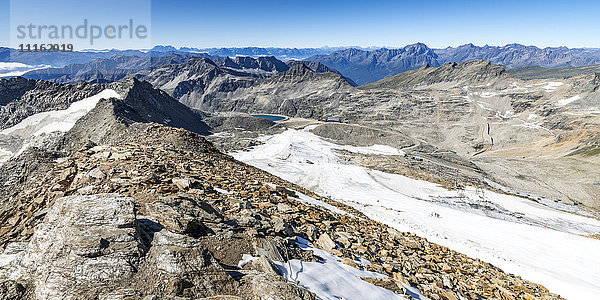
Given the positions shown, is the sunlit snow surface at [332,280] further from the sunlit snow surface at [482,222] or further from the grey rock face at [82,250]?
the sunlit snow surface at [482,222]

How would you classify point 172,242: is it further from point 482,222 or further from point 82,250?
point 482,222

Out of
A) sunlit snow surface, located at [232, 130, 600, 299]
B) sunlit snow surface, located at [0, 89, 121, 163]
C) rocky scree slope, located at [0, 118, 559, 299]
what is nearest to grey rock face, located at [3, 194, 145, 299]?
rocky scree slope, located at [0, 118, 559, 299]

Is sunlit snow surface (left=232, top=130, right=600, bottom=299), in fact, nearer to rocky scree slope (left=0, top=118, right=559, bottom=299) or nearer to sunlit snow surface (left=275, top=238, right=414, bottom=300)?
rocky scree slope (left=0, top=118, right=559, bottom=299)

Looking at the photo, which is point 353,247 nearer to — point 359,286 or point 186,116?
point 359,286

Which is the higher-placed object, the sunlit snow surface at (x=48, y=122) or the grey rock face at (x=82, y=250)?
the grey rock face at (x=82, y=250)

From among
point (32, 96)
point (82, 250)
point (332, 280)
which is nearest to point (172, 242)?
point (82, 250)

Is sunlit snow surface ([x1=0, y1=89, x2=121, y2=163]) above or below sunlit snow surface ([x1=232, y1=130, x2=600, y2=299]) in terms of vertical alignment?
above

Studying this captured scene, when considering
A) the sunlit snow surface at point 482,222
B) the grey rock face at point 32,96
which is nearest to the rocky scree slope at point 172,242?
the sunlit snow surface at point 482,222

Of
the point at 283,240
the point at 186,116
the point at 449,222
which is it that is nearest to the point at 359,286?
the point at 283,240

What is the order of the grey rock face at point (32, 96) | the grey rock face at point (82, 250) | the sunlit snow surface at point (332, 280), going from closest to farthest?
the grey rock face at point (82, 250), the sunlit snow surface at point (332, 280), the grey rock face at point (32, 96)
